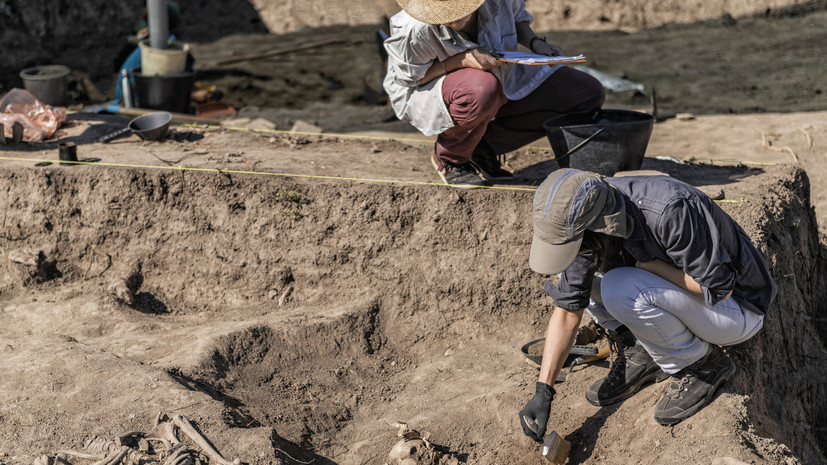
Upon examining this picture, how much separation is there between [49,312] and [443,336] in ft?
7.14

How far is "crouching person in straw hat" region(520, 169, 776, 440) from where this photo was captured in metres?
2.69

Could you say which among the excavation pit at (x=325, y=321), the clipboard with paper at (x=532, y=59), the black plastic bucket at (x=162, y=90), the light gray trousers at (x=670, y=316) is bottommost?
the excavation pit at (x=325, y=321)

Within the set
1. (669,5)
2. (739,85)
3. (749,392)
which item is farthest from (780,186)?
(669,5)

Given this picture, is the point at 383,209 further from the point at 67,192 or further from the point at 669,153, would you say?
the point at 669,153

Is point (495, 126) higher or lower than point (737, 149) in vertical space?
higher

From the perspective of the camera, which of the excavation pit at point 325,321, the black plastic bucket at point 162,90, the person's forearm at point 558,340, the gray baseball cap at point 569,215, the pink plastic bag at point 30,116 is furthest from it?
the black plastic bucket at point 162,90

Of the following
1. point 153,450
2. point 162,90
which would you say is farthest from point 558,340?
point 162,90

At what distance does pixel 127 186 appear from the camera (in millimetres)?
4523

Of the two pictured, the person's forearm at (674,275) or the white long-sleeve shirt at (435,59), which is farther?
the white long-sleeve shirt at (435,59)

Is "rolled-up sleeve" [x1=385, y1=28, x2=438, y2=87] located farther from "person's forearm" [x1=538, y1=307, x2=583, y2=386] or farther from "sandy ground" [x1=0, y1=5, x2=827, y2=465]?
"person's forearm" [x1=538, y1=307, x2=583, y2=386]

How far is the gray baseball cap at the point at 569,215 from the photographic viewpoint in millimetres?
2619

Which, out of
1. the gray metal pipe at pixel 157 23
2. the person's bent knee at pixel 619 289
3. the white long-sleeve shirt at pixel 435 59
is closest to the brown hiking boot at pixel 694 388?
the person's bent knee at pixel 619 289

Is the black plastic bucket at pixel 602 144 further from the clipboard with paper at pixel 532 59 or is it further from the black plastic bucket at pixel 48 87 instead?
the black plastic bucket at pixel 48 87

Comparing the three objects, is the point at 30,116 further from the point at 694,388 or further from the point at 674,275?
the point at 694,388
